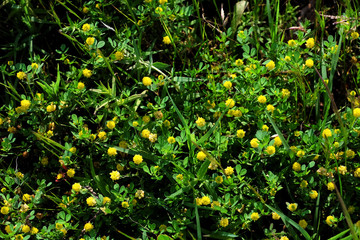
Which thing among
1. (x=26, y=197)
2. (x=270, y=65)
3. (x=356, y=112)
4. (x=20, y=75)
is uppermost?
(x=20, y=75)

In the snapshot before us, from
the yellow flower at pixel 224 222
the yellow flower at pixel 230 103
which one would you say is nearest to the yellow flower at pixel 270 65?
the yellow flower at pixel 230 103

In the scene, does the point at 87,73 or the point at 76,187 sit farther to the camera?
the point at 87,73

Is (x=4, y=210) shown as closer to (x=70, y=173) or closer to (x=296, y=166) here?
(x=70, y=173)

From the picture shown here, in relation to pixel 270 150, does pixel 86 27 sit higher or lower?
higher

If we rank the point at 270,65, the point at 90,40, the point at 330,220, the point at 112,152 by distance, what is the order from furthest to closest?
the point at 90,40 → the point at 270,65 → the point at 112,152 → the point at 330,220

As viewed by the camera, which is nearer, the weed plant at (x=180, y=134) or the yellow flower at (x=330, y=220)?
the yellow flower at (x=330, y=220)

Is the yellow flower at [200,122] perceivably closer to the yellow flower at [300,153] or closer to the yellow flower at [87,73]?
the yellow flower at [300,153]

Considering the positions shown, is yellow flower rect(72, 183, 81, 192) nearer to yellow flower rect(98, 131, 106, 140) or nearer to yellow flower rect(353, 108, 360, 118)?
yellow flower rect(98, 131, 106, 140)

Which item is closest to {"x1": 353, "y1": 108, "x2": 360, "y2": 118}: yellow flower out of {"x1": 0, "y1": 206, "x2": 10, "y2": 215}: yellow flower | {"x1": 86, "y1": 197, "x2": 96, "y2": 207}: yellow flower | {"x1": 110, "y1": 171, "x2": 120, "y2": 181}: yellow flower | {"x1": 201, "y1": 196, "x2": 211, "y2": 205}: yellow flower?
{"x1": 201, "y1": 196, "x2": 211, "y2": 205}: yellow flower

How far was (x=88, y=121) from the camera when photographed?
295 centimetres

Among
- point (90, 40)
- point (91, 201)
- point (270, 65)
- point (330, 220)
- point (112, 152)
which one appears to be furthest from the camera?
point (90, 40)

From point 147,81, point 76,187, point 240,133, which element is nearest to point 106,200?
point 76,187

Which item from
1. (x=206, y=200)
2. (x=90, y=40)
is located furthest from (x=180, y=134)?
(x=90, y=40)

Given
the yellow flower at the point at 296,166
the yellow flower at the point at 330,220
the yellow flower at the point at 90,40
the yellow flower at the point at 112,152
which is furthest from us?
the yellow flower at the point at 90,40
